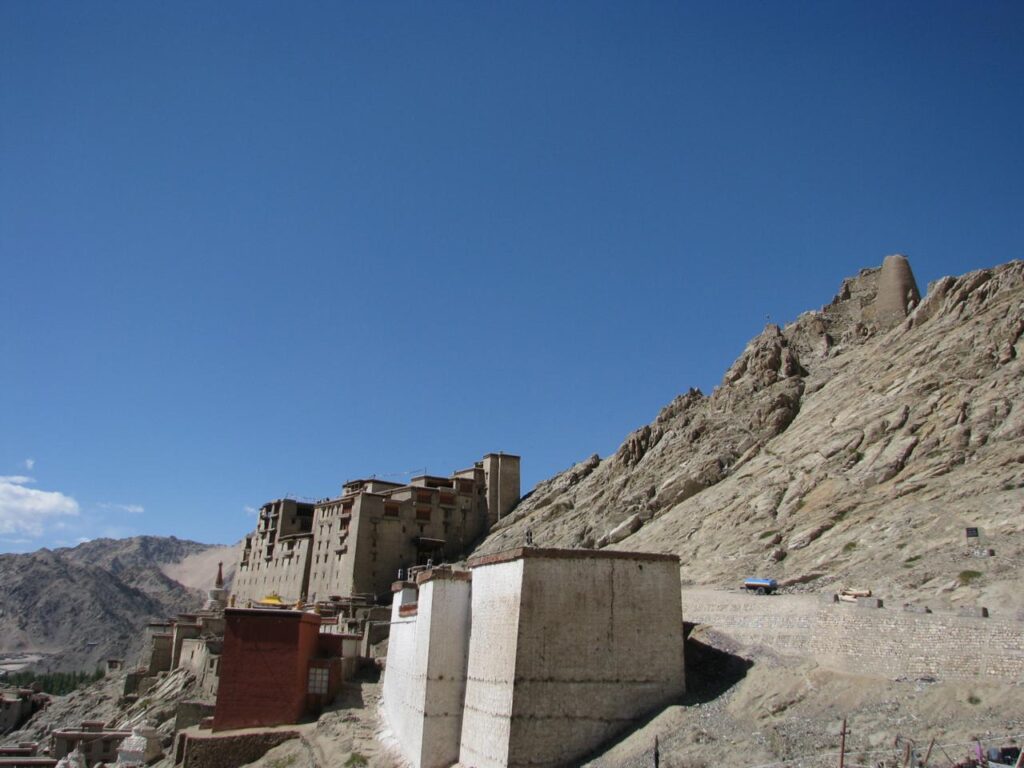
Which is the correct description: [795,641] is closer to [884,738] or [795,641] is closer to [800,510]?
[884,738]

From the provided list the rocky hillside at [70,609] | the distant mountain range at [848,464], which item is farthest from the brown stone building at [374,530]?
the rocky hillside at [70,609]

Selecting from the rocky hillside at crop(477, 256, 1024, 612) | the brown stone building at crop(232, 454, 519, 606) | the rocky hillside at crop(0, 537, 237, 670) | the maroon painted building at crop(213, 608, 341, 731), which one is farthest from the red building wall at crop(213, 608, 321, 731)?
the rocky hillside at crop(0, 537, 237, 670)

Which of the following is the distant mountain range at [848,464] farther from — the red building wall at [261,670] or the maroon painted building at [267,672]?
the red building wall at [261,670]

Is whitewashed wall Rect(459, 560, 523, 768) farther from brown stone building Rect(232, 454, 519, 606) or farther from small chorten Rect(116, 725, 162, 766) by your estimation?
brown stone building Rect(232, 454, 519, 606)

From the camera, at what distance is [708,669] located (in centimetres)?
2334

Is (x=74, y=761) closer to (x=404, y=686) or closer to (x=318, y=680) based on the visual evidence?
(x=318, y=680)

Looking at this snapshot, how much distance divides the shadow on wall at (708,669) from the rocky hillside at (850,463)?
588 cm

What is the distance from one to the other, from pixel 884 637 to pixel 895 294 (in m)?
40.0

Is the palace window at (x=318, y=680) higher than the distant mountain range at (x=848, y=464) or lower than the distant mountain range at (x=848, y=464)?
lower

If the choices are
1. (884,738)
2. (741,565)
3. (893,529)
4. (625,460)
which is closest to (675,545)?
(741,565)

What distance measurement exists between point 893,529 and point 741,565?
606 cm

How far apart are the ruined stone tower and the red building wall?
39948mm

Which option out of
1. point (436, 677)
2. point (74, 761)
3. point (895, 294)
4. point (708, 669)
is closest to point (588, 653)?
point (708, 669)

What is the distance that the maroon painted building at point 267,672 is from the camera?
32.1 metres
